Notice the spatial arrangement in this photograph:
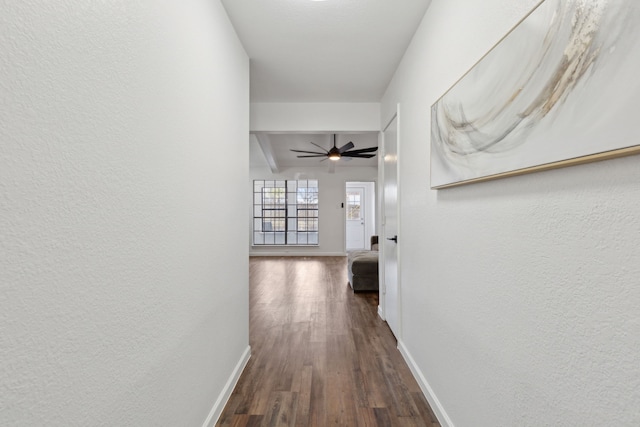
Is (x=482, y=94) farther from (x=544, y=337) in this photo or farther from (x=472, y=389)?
(x=472, y=389)

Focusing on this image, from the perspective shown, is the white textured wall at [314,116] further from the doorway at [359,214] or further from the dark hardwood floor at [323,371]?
the doorway at [359,214]

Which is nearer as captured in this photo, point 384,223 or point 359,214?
point 384,223

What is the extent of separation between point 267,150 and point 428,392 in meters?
5.16

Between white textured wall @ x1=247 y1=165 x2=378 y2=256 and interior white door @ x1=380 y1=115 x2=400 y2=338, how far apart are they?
185 inches

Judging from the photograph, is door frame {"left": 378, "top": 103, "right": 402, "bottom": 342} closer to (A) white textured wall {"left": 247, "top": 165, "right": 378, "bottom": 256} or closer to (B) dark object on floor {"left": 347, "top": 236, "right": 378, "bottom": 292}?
(B) dark object on floor {"left": 347, "top": 236, "right": 378, "bottom": 292}

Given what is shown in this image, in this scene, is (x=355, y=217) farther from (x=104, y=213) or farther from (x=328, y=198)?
(x=104, y=213)

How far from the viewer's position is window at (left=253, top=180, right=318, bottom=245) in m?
8.33

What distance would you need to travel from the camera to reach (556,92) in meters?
0.87

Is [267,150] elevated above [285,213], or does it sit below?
above

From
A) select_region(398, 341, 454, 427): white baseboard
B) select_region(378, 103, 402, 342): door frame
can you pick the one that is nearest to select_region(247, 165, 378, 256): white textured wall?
select_region(378, 103, 402, 342): door frame

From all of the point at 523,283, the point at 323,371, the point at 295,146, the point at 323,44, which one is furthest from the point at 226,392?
the point at 295,146

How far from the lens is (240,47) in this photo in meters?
2.34

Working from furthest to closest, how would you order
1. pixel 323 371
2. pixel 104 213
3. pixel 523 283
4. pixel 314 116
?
pixel 314 116, pixel 323 371, pixel 523 283, pixel 104 213

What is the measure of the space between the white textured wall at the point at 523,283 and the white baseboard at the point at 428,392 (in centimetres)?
2
